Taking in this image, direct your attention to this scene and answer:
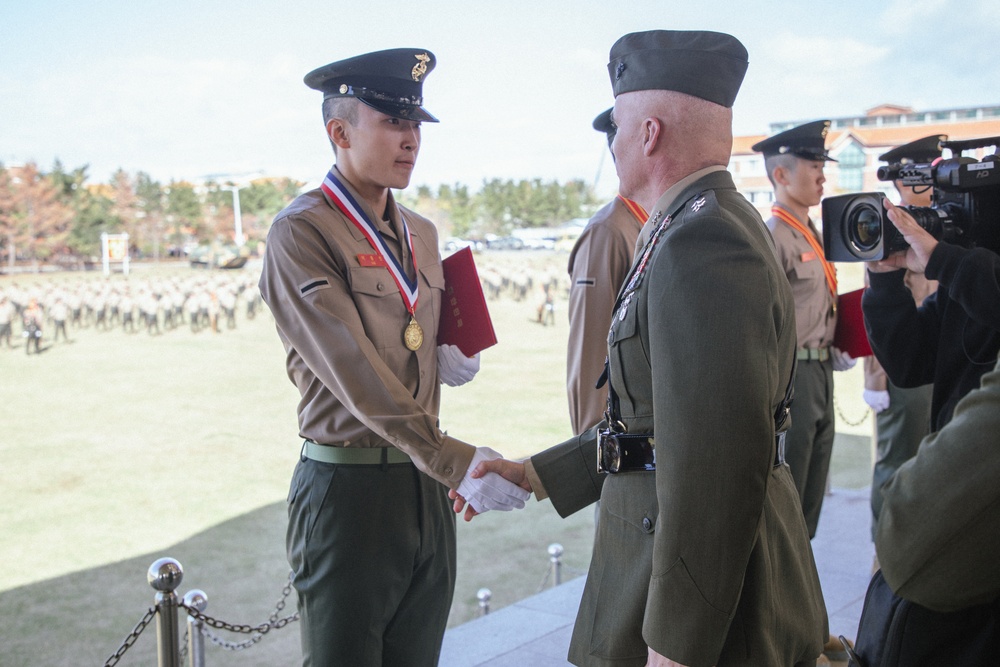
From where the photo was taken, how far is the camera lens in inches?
89.6

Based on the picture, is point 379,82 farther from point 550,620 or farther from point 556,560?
point 556,560

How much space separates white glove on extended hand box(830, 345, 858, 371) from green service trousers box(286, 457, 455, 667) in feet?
7.12

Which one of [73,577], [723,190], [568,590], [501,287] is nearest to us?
[723,190]

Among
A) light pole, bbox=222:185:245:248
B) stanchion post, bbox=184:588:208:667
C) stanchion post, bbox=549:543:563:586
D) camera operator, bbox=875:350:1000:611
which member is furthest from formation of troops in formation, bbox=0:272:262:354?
camera operator, bbox=875:350:1000:611

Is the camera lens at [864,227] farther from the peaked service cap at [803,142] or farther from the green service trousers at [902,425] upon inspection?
the green service trousers at [902,425]

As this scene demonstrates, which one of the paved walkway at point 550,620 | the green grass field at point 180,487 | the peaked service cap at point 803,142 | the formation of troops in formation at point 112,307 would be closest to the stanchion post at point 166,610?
the paved walkway at point 550,620

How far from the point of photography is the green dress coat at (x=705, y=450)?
4.20 feet

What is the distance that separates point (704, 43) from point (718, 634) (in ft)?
3.19

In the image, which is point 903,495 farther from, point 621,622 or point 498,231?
point 498,231

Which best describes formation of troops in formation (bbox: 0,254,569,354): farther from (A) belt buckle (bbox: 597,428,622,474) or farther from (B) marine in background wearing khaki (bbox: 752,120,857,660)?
(A) belt buckle (bbox: 597,428,622,474)

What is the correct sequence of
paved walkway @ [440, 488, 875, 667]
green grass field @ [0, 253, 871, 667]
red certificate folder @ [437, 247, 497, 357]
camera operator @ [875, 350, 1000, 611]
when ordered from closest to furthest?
camera operator @ [875, 350, 1000, 611] < red certificate folder @ [437, 247, 497, 357] < paved walkway @ [440, 488, 875, 667] < green grass field @ [0, 253, 871, 667]

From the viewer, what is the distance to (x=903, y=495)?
3.20 ft

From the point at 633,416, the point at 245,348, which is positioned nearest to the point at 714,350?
the point at 633,416

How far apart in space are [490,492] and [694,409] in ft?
2.42
